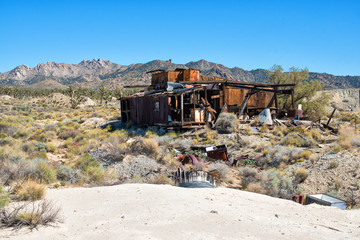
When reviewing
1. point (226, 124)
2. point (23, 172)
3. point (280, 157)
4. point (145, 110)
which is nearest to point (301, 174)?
point (280, 157)

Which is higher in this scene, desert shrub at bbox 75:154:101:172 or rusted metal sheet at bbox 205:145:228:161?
desert shrub at bbox 75:154:101:172

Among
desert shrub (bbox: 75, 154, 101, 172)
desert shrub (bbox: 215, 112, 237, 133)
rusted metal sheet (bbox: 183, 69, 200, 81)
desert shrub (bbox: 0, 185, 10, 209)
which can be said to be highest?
rusted metal sheet (bbox: 183, 69, 200, 81)

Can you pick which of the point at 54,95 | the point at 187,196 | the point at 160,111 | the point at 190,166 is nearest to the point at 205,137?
the point at 160,111

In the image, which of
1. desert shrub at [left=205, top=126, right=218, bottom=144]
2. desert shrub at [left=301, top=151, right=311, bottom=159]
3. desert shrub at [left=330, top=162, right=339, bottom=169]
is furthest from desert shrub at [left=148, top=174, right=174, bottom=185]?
desert shrub at [left=205, top=126, right=218, bottom=144]

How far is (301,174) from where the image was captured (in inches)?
370

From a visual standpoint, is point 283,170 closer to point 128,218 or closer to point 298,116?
point 128,218

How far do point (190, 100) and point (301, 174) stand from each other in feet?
39.4

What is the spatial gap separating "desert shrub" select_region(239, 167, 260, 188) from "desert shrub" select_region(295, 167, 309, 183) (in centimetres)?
132

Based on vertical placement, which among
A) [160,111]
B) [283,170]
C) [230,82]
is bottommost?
[283,170]

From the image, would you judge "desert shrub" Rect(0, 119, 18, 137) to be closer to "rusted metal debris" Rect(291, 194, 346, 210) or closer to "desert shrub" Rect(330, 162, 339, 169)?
"rusted metal debris" Rect(291, 194, 346, 210)

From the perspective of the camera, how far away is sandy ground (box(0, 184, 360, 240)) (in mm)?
4055

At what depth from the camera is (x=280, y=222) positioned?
4.73m

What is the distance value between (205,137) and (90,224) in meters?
12.8

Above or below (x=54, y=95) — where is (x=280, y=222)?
below
